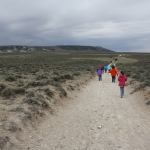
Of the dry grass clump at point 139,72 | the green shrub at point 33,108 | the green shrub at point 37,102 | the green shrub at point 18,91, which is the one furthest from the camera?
the dry grass clump at point 139,72

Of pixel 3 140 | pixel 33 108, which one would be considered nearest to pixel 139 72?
pixel 33 108

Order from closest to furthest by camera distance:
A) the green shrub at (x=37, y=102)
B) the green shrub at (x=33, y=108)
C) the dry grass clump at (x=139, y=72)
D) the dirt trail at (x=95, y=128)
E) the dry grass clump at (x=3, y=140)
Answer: the dry grass clump at (x=3, y=140)
the dirt trail at (x=95, y=128)
the green shrub at (x=33, y=108)
the green shrub at (x=37, y=102)
the dry grass clump at (x=139, y=72)

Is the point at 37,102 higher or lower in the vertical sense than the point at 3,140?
higher

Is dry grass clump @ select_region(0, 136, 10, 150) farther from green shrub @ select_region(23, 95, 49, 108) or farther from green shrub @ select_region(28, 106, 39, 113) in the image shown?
green shrub @ select_region(23, 95, 49, 108)

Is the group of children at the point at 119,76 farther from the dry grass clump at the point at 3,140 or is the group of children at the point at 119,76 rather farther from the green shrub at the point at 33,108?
the dry grass clump at the point at 3,140

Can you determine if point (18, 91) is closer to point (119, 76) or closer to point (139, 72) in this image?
point (119, 76)

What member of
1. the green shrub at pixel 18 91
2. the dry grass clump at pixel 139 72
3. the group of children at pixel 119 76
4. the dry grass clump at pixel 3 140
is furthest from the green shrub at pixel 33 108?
the dry grass clump at pixel 139 72

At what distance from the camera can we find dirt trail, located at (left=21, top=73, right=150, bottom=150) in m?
6.35

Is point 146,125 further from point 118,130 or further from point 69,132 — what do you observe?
point 69,132

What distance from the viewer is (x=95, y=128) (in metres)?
7.75

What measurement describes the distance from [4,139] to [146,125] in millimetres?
5138

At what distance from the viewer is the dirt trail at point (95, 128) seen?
635cm

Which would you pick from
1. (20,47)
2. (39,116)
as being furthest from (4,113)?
(20,47)

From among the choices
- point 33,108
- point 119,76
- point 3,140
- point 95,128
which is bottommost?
point 95,128
